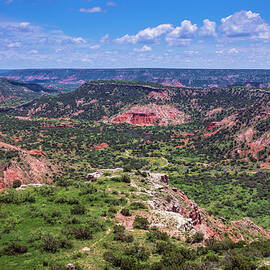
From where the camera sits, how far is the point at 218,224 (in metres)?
49.9

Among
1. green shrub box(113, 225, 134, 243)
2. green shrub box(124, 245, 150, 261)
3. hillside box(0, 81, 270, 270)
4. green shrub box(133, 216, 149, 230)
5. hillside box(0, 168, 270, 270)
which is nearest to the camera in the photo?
hillside box(0, 168, 270, 270)

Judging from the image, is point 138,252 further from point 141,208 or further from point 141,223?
point 141,208

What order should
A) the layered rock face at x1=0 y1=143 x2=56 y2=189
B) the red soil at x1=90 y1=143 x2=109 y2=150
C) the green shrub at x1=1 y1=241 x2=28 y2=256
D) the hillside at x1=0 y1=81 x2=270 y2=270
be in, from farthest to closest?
the red soil at x1=90 y1=143 x2=109 y2=150
the layered rock face at x1=0 y1=143 x2=56 y2=189
the hillside at x1=0 y1=81 x2=270 y2=270
the green shrub at x1=1 y1=241 x2=28 y2=256

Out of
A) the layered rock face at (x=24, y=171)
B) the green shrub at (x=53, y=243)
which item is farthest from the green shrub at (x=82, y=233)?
the layered rock face at (x=24, y=171)

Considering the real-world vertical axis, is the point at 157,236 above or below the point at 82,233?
below

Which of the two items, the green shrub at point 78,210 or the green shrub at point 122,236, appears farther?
the green shrub at point 78,210

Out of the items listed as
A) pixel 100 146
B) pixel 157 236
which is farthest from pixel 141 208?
pixel 100 146

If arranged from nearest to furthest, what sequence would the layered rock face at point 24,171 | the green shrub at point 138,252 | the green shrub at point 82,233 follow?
the green shrub at point 138,252
the green shrub at point 82,233
the layered rock face at point 24,171

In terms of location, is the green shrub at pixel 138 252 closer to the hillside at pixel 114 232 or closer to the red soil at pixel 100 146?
the hillside at pixel 114 232

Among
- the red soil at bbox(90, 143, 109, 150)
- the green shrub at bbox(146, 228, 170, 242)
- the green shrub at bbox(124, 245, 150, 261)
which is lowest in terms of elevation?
the red soil at bbox(90, 143, 109, 150)

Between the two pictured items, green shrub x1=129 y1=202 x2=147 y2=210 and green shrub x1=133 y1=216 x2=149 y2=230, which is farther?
green shrub x1=129 y1=202 x2=147 y2=210

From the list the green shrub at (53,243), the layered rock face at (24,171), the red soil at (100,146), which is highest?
the green shrub at (53,243)

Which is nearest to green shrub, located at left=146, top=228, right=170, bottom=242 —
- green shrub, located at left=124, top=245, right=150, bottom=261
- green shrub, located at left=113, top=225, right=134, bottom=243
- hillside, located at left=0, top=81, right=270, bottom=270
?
hillside, located at left=0, top=81, right=270, bottom=270

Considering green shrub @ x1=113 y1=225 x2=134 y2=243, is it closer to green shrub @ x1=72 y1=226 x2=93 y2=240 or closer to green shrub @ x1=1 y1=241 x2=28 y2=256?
green shrub @ x1=72 y1=226 x2=93 y2=240
